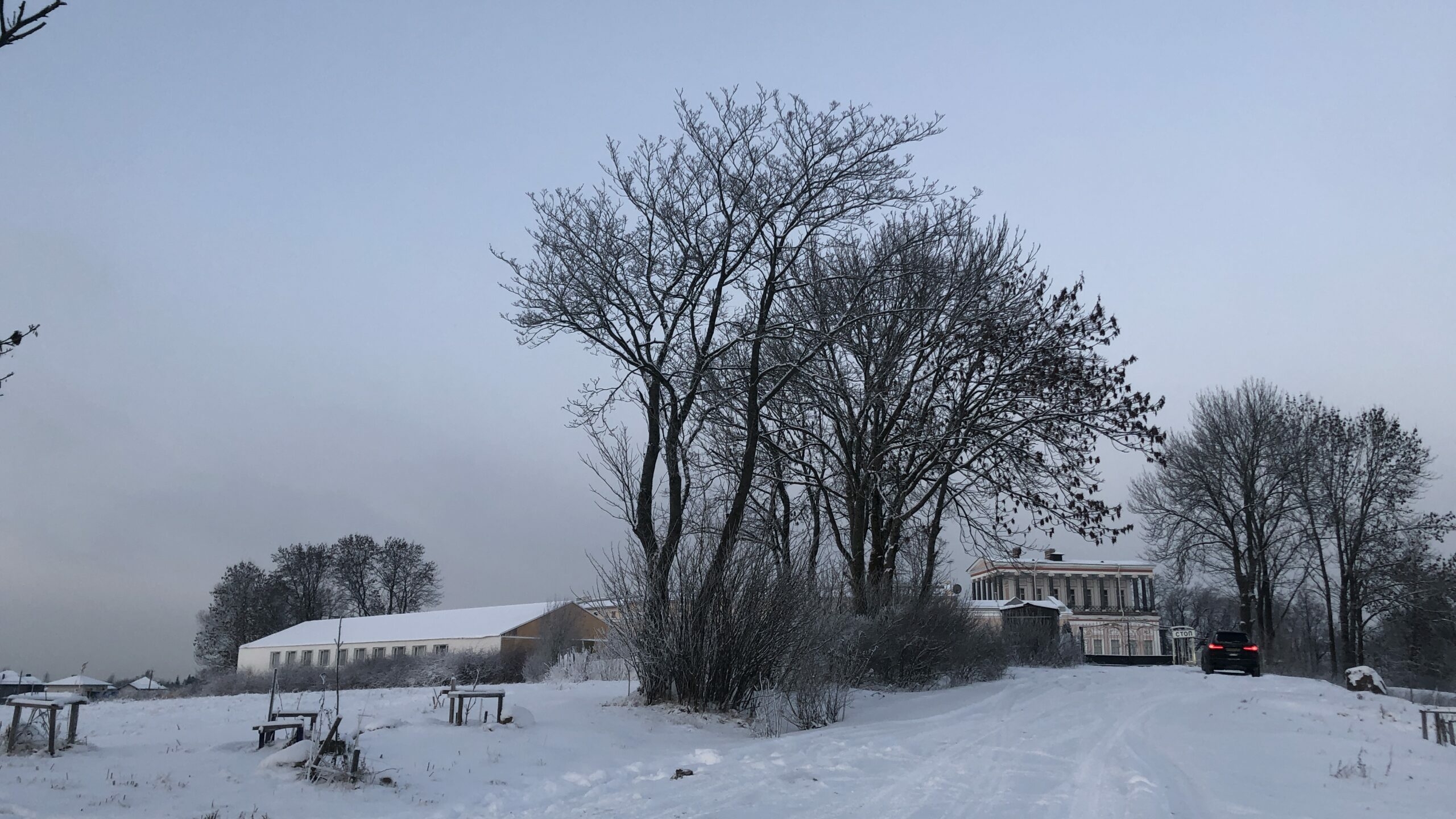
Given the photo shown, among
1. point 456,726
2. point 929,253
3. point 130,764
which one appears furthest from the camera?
point 929,253

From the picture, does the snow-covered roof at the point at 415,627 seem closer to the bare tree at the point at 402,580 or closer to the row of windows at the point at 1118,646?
the bare tree at the point at 402,580

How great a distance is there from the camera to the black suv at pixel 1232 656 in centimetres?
A: 2784

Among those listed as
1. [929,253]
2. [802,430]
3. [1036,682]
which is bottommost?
[1036,682]

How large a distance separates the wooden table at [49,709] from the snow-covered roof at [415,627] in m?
43.7

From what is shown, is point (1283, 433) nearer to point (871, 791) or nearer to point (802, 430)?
point (802, 430)

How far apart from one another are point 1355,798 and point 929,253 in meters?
13.7

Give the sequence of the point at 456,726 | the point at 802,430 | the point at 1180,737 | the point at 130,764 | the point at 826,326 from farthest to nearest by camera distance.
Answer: the point at 802,430
the point at 826,326
the point at 1180,737
the point at 456,726
the point at 130,764

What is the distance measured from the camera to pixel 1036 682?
20953mm

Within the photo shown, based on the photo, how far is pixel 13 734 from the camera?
7418 millimetres

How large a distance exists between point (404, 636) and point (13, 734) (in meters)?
A: 47.5

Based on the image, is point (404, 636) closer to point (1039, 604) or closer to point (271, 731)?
point (1039, 604)

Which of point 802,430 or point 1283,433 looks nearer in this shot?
point 802,430

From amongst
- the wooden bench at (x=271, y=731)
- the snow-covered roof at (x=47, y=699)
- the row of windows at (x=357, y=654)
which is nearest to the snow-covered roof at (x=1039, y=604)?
the row of windows at (x=357, y=654)

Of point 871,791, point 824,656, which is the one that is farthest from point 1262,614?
point 871,791
